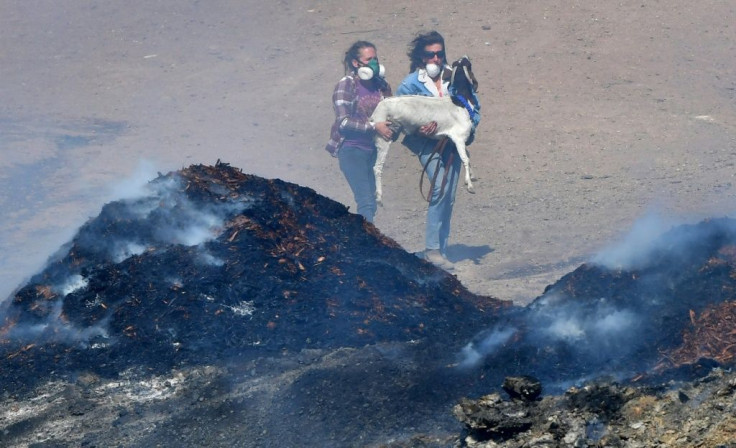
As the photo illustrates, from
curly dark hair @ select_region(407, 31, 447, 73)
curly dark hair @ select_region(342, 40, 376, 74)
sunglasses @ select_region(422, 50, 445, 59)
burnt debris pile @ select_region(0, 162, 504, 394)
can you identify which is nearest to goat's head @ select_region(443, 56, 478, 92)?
sunglasses @ select_region(422, 50, 445, 59)

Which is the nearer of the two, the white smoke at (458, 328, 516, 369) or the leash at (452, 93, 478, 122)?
the white smoke at (458, 328, 516, 369)

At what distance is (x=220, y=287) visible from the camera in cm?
640

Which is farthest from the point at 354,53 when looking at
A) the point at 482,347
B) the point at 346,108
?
the point at 482,347

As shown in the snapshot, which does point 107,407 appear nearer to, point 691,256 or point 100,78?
point 691,256

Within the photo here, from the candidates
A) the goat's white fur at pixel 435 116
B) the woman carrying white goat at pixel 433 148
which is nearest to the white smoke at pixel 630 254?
the goat's white fur at pixel 435 116

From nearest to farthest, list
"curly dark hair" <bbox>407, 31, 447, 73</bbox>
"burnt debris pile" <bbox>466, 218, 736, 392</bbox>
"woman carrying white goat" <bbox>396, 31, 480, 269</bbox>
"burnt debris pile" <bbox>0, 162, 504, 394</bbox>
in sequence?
1. "burnt debris pile" <bbox>466, 218, 736, 392</bbox>
2. "burnt debris pile" <bbox>0, 162, 504, 394</bbox>
3. "woman carrying white goat" <bbox>396, 31, 480, 269</bbox>
4. "curly dark hair" <bbox>407, 31, 447, 73</bbox>

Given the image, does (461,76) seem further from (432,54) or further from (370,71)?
(370,71)

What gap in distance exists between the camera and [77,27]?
17922mm

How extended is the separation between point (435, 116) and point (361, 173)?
1.25 m

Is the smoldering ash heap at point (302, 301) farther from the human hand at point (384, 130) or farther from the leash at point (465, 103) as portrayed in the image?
the leash at point (465, 103)

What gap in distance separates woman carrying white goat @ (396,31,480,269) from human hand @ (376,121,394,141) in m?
0.19

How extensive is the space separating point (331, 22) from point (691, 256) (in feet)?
38.9

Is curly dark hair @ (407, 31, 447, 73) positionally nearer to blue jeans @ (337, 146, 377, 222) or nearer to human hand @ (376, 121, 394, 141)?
human hand @ (376, 121, 394, 141)

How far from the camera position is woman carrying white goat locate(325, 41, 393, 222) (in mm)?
9531
